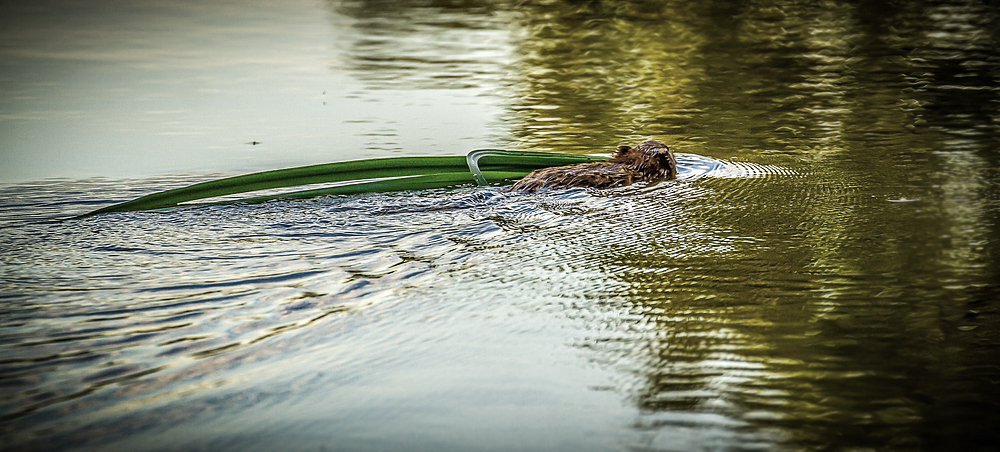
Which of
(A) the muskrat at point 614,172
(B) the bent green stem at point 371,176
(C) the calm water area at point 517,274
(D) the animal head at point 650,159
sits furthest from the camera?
(D) the animal head at point 650,159

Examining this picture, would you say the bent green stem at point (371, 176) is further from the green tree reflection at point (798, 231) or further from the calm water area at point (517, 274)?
the green tree reflection at point (798, 231)

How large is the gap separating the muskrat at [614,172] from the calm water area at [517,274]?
0.30ft

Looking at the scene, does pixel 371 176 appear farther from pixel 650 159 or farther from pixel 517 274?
pixel 650 159

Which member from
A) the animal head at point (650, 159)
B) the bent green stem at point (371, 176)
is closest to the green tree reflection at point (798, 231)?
the animal head at point (650, 159)

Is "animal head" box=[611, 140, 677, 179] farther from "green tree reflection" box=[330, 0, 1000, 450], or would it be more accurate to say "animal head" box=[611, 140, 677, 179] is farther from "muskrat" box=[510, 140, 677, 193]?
"green tree reflection" box=[330, 0, 1000, 450]

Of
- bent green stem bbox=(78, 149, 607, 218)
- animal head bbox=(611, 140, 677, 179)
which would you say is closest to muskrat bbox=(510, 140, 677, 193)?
animal head bbox=(611, 140, 677, 179)

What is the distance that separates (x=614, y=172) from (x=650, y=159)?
214 millimetres

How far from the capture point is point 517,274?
2.84 m

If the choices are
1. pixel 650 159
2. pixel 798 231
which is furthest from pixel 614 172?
pixel 798 231

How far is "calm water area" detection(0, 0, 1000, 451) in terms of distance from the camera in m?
1.85

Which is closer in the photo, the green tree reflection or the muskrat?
the green tree reflection

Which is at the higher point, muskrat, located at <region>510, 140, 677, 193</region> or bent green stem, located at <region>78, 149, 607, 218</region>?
bent green stem, located at <region>78, 149, 607, 218</region>

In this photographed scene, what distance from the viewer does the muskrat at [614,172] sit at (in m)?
4.08

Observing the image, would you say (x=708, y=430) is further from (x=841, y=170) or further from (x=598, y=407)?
(x=841, y=170)
